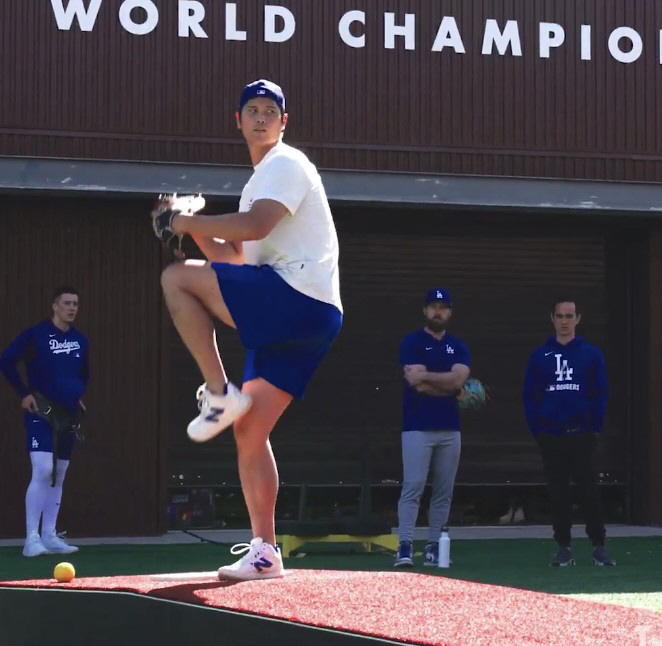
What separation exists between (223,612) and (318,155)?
28.6 ft

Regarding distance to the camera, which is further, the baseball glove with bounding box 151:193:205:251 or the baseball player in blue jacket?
the baseball player in blue jacket

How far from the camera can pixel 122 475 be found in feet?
45.0

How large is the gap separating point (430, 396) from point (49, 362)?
3.19m

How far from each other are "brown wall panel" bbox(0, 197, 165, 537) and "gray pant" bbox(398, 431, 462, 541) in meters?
3.68

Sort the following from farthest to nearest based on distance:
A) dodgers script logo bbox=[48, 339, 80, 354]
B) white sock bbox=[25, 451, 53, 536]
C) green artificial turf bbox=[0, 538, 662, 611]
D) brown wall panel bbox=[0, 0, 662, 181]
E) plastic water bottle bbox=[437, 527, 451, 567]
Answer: brown wall panel bbox=[0, 0, 662, 181]
dodgers script logo bbox=[48, 339, 80, 354]
white sock bbox=[25, 451, 53, 536]
plastic water bottle bbox=[437, 527, 451, 567]
green artificial turf bbox=[0, 538, 662, 611]

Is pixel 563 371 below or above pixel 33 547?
above

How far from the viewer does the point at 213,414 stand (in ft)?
19.2

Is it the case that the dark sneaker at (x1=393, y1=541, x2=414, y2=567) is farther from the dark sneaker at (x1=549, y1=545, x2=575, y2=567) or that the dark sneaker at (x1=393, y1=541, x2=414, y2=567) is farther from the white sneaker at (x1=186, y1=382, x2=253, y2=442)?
the white sneaker at (x1=186, y1=382, x2=253, y2=442)

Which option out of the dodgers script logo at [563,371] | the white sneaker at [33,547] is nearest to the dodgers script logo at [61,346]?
the white sneaker at [33,547]

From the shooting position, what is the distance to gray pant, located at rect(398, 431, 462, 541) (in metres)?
10.8

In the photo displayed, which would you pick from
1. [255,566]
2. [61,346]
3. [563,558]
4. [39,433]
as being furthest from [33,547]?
[255,566]

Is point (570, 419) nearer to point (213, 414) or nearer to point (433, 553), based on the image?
point (433, 553)

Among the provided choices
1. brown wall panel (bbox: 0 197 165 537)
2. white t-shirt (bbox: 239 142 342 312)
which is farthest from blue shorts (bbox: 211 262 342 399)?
brown wall panel (bbox: 0 197 165 537)

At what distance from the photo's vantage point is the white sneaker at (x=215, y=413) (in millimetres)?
5855
